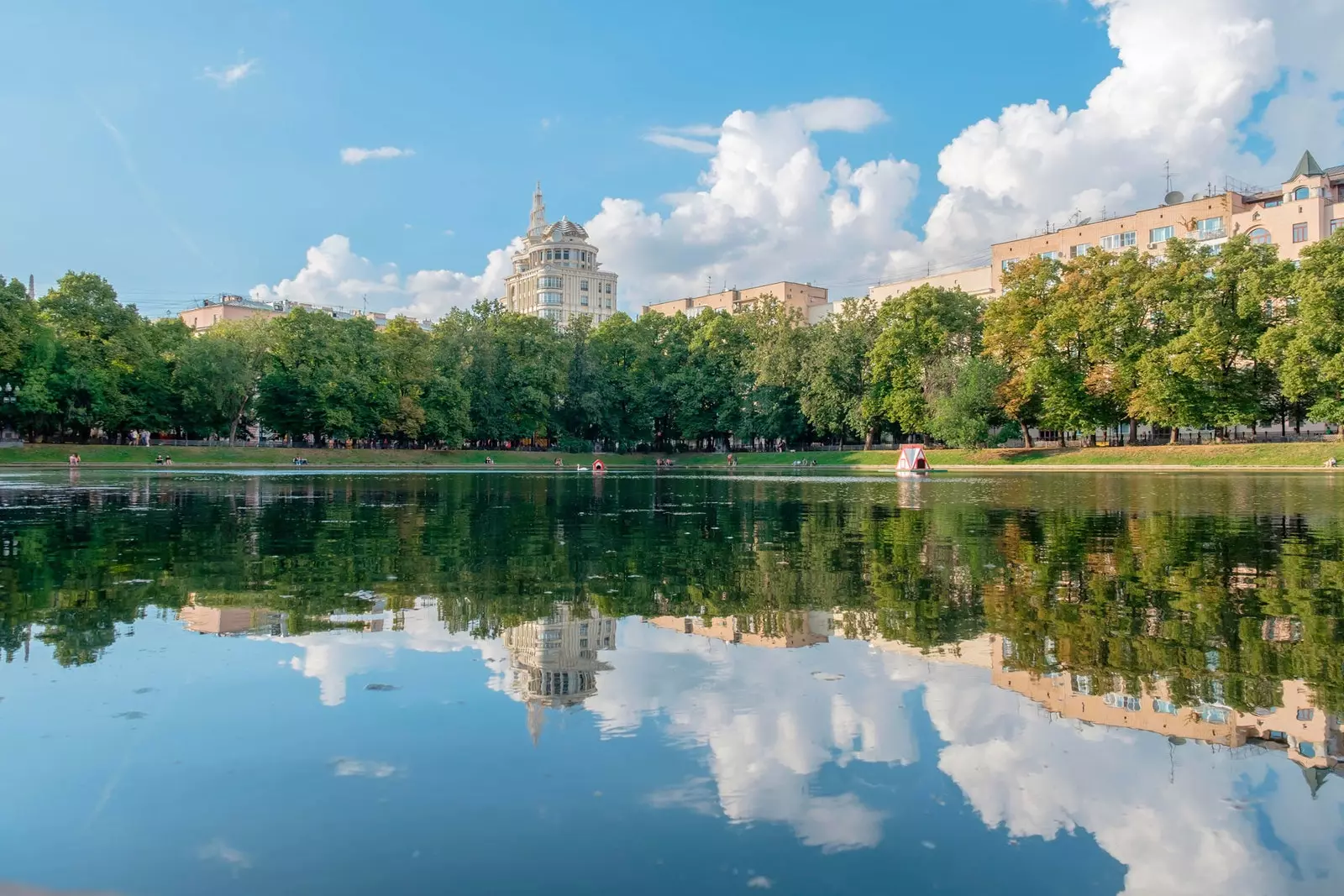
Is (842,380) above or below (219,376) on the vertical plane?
above

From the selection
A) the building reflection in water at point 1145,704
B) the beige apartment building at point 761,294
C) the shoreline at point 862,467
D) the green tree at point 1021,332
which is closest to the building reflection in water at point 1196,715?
the building reflection in water at point 1145,704

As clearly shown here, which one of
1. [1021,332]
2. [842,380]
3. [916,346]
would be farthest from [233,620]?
[842,380]

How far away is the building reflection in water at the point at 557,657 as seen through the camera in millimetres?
6090

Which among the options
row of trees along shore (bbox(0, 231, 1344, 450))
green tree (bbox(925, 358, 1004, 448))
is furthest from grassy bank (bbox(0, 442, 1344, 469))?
green tree (bbox(925, 358, 1004, 448))

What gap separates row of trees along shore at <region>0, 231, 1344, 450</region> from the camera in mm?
64625

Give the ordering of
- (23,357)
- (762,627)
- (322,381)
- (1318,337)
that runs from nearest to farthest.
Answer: (762,627)
(1318,337)
(23,357)
(322,381)

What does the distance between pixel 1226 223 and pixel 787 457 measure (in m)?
48.9

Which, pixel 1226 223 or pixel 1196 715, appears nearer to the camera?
pixel 1196 715

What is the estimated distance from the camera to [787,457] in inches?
3718

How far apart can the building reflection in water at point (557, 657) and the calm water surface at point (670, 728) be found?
1.6 inches

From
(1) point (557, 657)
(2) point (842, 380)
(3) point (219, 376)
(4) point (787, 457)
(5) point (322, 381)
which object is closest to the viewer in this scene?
(1) point (557, 657)

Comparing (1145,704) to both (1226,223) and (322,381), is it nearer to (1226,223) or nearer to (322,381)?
(322,381)

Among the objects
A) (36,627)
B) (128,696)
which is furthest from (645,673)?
(36,627)

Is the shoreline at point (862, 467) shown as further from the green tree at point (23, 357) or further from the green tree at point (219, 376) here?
the green tree at point (219, 376)
